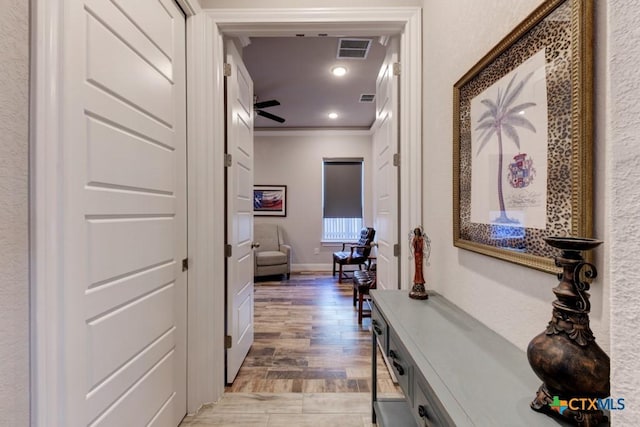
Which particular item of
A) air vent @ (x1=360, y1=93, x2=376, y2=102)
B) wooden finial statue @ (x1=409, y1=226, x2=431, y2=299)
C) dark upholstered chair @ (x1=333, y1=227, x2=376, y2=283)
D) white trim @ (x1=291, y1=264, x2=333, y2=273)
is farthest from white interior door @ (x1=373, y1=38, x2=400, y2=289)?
white trim @ (x1=291, y1=264, x2=333, y2=273)

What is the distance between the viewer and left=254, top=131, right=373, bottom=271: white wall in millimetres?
6105

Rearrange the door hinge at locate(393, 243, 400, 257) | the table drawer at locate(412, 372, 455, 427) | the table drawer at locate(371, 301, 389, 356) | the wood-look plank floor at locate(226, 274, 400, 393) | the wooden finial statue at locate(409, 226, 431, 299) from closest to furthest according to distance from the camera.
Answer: the table drawer at locate(412, 372, 455, 427)
the table drawer at locate(371, 301, 389, 356)
the wooden finial statue at locate(409, 226, 431, 299)
the door hinge at locate(393, 243, 400, 257)
the wood-look plank floor at locate(226, 274, 400, 393)

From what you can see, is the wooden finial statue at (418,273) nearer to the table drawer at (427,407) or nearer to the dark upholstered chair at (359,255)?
the table drawer at (427,407)

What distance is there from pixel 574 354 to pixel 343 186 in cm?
564

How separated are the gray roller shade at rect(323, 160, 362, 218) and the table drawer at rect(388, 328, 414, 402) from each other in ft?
16.3

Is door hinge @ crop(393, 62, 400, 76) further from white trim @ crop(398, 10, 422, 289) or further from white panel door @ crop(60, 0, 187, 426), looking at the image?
white panel door @ crop(60, 0, 187, 426)

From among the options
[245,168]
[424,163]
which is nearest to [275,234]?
[245,168]

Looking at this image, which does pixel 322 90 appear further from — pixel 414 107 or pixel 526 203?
pixel 526 203

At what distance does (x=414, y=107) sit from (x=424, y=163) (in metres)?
0.36

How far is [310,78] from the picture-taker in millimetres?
3760

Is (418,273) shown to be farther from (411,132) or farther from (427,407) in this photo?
(411,132)

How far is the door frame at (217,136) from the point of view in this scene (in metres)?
1.85

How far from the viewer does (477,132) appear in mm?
1258

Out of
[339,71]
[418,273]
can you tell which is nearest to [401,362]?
[418,273]
